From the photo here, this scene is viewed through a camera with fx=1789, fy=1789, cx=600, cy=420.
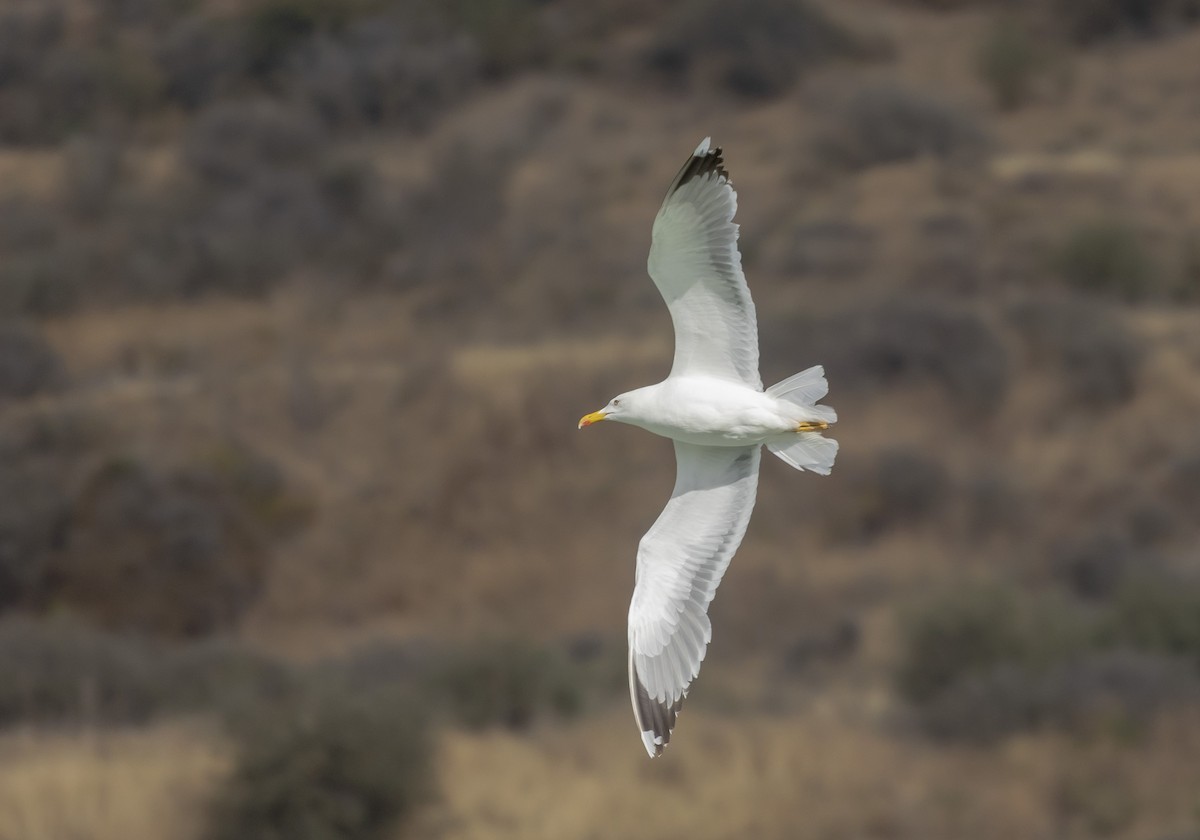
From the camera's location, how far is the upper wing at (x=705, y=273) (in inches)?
297

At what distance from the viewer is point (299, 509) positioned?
23875mm

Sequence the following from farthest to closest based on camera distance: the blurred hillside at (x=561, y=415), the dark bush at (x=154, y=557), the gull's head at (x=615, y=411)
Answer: the dark bush at (x=154, y=557) < the blurred hillside at (x=561, y=415) < the gull's head at (x=615, y=411)

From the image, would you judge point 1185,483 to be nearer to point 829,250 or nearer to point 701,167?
point 829,250

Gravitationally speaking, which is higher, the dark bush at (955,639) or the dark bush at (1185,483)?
the dark bush at (1185,483)

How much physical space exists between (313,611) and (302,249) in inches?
379

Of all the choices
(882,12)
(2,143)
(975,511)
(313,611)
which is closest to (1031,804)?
(975,511)

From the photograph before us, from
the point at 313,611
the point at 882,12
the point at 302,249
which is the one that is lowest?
the point at 313,611

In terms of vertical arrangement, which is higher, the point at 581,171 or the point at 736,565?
the point at 581,171

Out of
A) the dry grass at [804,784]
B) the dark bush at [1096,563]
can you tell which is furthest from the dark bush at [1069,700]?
the dark bush at [1096,563]

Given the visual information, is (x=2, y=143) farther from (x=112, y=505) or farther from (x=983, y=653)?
(x=983, y=653)

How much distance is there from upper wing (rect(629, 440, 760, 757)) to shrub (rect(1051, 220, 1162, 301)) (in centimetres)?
2165

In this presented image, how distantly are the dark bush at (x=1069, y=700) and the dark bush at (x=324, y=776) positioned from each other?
17.5 feet

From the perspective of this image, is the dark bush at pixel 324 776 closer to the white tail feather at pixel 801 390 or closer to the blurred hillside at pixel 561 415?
the blurred hillside at pixel 561 415

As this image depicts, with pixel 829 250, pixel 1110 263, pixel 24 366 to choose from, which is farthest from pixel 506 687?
pixel 1110 263
